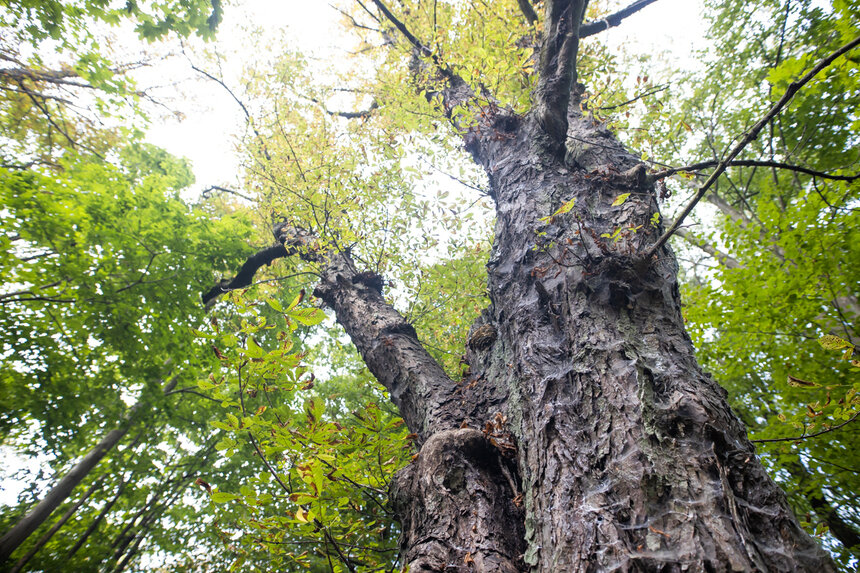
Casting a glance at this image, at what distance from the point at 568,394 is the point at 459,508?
702 mm

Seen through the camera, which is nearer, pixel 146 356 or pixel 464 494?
pixel 464 494

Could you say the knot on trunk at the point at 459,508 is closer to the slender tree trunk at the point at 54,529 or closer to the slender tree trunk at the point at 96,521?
the slender tree trunk at the point at 96,521

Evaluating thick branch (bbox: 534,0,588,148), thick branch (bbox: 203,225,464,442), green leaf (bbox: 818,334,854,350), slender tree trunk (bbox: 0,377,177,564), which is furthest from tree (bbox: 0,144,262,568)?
green leaf (bbox: 818,334,854,350)

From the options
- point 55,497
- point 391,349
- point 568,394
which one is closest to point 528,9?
point 391,349

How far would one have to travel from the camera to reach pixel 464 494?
1706 millimetres

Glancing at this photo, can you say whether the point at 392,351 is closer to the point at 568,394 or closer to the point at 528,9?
the point at 568,394

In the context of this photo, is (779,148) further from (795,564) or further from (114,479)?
(114,479)

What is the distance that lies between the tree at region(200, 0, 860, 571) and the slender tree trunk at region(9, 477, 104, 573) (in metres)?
6.87

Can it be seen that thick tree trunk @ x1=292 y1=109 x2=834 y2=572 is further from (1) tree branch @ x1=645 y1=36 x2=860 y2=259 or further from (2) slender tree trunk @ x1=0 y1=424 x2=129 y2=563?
(2) slender tree trunk @ x1=0 y1=424 x2=129 y2=563

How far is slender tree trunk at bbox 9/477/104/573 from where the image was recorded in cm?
566

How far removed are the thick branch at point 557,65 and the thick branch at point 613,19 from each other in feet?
4.40

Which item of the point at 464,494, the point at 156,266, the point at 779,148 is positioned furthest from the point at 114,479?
the point at 779,148

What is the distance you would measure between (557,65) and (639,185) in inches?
41.6

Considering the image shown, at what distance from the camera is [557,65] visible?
105 inches
